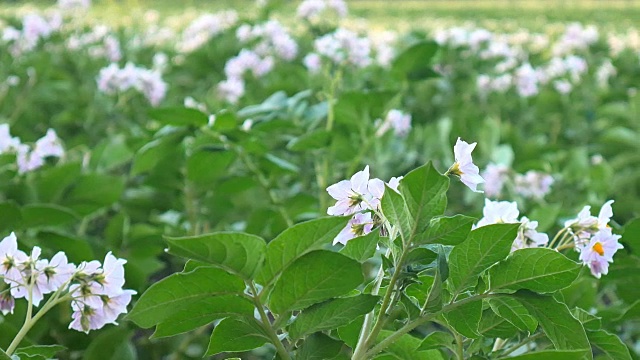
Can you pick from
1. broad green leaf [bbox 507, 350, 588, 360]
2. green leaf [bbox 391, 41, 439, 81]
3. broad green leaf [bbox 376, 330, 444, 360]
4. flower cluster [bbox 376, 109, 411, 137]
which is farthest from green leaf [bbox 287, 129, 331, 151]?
broad green leaf [bbox 507, 350, 588, 360]

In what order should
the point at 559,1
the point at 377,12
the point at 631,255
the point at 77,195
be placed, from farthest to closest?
1. the point at 559,1
2. the point at 377,12
3. the point at 77,195
4. the point at 631,255

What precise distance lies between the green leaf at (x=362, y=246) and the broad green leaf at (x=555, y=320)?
0.45 ft

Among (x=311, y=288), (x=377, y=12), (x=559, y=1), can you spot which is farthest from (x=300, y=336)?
(x=559, y=1)

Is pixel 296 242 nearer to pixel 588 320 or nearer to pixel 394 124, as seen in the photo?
pixel 588 320

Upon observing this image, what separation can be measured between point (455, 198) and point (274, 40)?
1.03 m

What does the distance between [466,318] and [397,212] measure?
121 mm

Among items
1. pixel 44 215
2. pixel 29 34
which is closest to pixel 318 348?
pixel 44 215

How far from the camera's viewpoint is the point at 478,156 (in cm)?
236

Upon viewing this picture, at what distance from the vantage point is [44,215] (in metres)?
1.35

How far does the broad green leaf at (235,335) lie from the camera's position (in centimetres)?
79

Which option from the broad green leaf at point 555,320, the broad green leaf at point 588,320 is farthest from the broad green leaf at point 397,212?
the broad green leaf at point 588,320

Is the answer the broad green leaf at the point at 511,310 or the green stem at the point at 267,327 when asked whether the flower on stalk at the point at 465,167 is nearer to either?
the broad green leaf at the point at 511,310

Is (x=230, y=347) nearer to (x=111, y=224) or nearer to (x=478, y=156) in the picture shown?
(x=111, y=224)

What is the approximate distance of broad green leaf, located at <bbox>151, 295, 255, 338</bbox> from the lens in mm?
763
